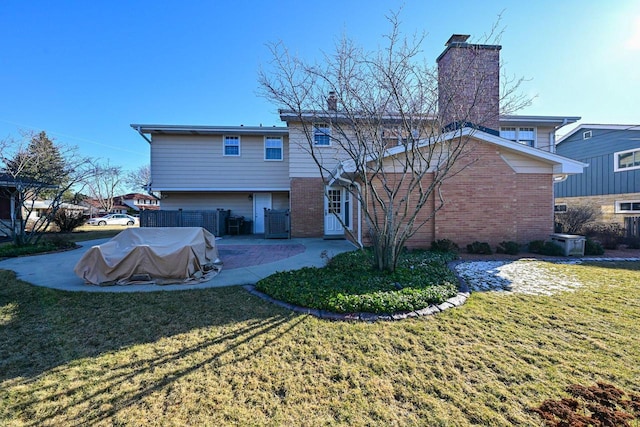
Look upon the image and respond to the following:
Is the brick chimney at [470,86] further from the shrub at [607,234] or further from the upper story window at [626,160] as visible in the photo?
the upper story window at [626,160]

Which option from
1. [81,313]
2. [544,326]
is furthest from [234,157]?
[544,326]

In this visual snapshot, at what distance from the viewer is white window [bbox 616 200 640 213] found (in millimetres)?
13721

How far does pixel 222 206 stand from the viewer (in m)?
15.7

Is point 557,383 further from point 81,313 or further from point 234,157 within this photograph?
point 234,157

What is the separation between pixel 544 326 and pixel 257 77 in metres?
6.44

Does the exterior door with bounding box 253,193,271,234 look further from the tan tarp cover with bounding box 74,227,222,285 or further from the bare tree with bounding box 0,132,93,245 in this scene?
the tan tarp cover with bounding box 74,227,222,285

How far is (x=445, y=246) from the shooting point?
8867 millimetres

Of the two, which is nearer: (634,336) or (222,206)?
(634,336)

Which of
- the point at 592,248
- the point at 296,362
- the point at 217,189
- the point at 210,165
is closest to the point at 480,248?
the point at 592,248

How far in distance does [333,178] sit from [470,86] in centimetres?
431

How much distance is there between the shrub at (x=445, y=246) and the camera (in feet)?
29.1

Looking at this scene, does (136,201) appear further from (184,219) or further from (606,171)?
(606,171)

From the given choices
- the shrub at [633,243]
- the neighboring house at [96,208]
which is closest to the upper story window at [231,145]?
the shrub at [633,243]

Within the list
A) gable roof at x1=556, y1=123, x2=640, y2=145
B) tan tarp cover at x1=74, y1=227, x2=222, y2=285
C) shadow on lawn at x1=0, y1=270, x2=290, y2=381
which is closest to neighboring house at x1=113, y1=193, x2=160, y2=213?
tan tarp cover at x1=74, y1=227, x2=222, y2=285
